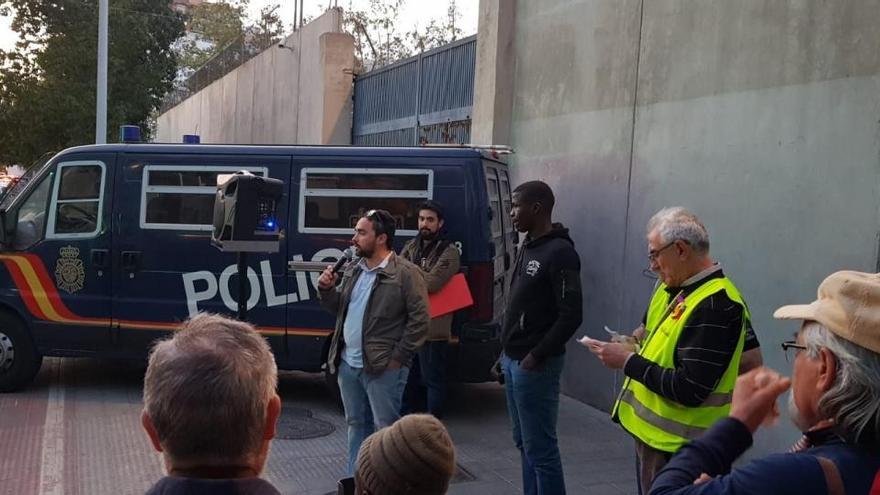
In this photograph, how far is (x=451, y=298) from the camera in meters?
6.45

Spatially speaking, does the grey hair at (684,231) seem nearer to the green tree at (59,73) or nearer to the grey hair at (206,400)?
the grey hair at (206,400)

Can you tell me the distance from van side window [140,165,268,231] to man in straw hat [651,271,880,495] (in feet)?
19.0

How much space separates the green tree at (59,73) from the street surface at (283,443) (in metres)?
16.4

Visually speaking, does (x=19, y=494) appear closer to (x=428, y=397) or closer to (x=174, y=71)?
(x=428, y=397)

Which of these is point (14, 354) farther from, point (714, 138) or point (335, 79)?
point (335, 79)

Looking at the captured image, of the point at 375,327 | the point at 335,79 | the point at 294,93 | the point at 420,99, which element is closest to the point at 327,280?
the point at 375,327

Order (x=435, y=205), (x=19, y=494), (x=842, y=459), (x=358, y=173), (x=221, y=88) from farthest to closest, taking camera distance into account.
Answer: (x=221, y=88) < (x=358, y=173) < (x=435, y=205) < (x=19, y=494) < (x=842, y=459)

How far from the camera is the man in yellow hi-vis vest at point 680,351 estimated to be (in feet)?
10.2

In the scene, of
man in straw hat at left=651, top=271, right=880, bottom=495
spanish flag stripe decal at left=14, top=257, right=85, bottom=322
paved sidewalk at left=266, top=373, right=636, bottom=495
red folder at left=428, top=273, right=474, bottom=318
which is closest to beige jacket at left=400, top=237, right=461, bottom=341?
red folder at left=428, top=273, right=474, bottom=318

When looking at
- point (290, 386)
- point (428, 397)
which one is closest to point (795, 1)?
point (428, 397)

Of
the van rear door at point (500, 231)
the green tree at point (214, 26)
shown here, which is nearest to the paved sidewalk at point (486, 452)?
the van rear door at point (500, 231)

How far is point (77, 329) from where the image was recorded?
23.8 ft

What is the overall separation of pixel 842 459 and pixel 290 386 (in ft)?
22.7

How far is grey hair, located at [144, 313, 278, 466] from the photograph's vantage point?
64.2 inches
